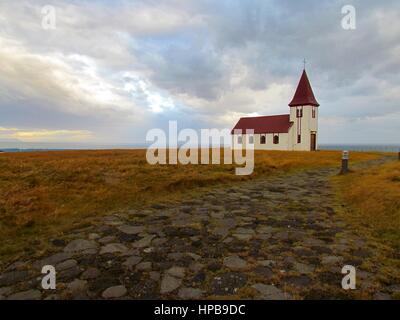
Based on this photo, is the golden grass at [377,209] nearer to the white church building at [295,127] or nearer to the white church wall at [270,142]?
the white church building at [295,127]

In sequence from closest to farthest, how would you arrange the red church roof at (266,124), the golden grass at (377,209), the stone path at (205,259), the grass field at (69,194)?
the stone path at (205,259), the golden grass at (377,209), the grass field at (69,194), the red church roof at (266,124)

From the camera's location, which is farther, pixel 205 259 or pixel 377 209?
pixel 377 209

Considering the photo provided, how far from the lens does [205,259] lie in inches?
192

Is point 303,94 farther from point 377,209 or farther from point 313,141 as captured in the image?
point 377,209

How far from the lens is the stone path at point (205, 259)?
150 inches

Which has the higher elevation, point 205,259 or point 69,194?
point 69,194

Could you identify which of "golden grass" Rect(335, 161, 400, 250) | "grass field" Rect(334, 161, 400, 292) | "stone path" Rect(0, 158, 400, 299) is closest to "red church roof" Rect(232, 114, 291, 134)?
"grass field" Rect(334, 161, 400, 292)

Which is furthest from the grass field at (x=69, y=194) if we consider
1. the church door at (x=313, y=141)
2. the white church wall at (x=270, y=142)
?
the church door at (x=313, y=141)

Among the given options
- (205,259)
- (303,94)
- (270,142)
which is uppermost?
(303,94)

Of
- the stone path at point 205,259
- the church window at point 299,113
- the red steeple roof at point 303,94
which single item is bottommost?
the stone path at point 205,259

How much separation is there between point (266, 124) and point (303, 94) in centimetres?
1080

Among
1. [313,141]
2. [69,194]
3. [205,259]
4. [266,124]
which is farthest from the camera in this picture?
[266,124]

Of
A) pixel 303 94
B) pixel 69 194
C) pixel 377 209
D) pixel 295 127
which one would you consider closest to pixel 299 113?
pixel 295 127
